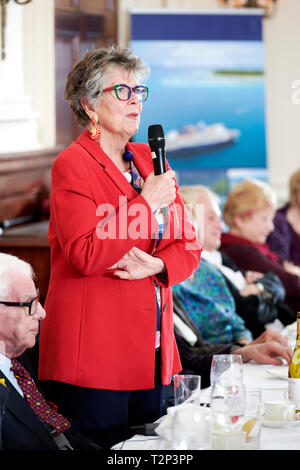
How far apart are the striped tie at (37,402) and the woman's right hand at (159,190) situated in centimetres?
57

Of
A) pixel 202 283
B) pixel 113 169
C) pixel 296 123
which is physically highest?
pixel 296 123

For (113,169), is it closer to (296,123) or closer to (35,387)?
(35,387)

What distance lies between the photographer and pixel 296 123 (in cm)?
723

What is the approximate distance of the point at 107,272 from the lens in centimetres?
215

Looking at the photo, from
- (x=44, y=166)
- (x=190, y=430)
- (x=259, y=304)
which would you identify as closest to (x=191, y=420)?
(x=190, y=430)

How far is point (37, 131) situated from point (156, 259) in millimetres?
3207

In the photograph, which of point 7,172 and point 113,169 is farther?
point 7,172

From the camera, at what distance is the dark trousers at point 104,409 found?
212 cm

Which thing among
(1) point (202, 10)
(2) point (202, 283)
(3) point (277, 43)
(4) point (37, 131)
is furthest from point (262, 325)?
(3) point (277, 43)

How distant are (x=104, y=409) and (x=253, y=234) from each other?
251 cm

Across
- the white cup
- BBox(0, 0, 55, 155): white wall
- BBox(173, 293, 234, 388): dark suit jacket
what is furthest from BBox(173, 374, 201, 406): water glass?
BBox(0, 0, 55, 155): white wall

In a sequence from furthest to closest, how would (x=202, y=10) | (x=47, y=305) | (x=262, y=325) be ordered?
(x=202, y=10), (x=262, y=325), (x=47, y=305)

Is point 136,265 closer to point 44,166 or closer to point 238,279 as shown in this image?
point 238,279

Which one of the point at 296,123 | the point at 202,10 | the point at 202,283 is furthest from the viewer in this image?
the point at 296,123
